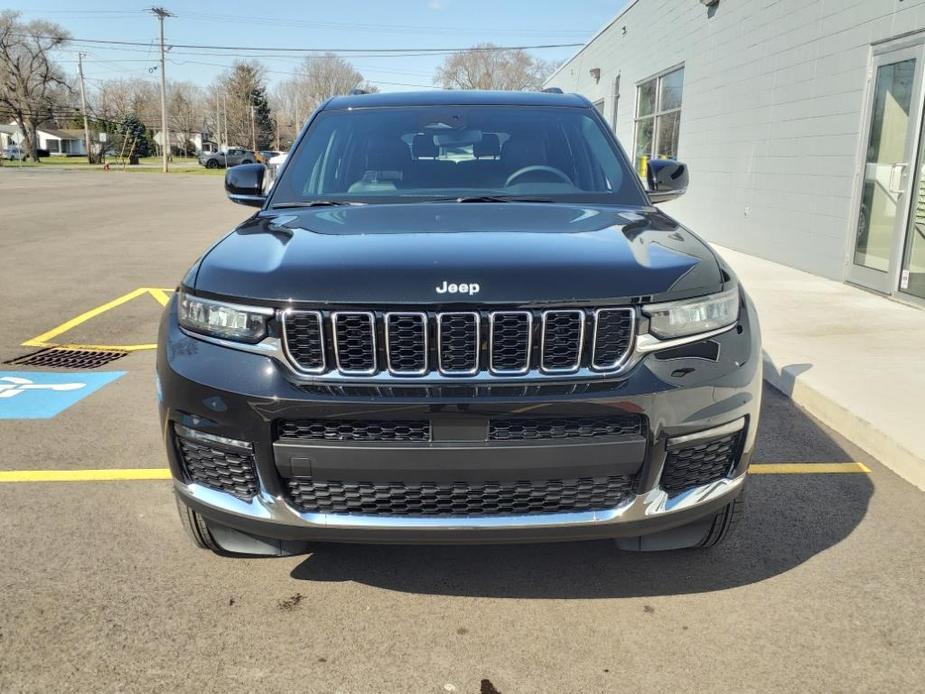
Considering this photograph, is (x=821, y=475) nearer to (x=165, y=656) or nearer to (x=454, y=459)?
(x=454, y=459)

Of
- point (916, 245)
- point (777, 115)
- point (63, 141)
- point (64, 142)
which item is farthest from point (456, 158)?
point (64, 142)

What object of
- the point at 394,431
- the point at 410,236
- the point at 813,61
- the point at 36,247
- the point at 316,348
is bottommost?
the point at 36,247

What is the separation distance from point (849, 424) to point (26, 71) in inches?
4004

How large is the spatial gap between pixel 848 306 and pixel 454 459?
6.87m

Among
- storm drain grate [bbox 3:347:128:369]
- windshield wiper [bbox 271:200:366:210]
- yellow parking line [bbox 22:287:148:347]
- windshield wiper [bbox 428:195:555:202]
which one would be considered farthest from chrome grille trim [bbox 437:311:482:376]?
yellow parking line [bbox 22:287:148:347]

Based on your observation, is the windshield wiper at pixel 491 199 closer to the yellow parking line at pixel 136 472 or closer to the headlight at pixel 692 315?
the headlight at pixel 692 315

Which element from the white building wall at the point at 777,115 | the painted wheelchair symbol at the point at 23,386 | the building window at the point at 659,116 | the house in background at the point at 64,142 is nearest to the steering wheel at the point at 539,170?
the painted wheelchair symbol at the point at 23,386

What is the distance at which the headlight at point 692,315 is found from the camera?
8.29 ft

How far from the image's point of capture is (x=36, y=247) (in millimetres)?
13188

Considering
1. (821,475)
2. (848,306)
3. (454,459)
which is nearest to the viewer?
(454,459)

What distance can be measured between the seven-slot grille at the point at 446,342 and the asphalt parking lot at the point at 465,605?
0.91 metres

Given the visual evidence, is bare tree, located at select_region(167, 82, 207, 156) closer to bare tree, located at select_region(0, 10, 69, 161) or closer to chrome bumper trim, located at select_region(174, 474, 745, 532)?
bare tree, located at select_region(0, 10, 69, 161)

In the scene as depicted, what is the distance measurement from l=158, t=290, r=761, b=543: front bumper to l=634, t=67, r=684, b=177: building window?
13761 mm

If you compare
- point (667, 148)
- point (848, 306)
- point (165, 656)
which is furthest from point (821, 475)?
point (667, 148)
